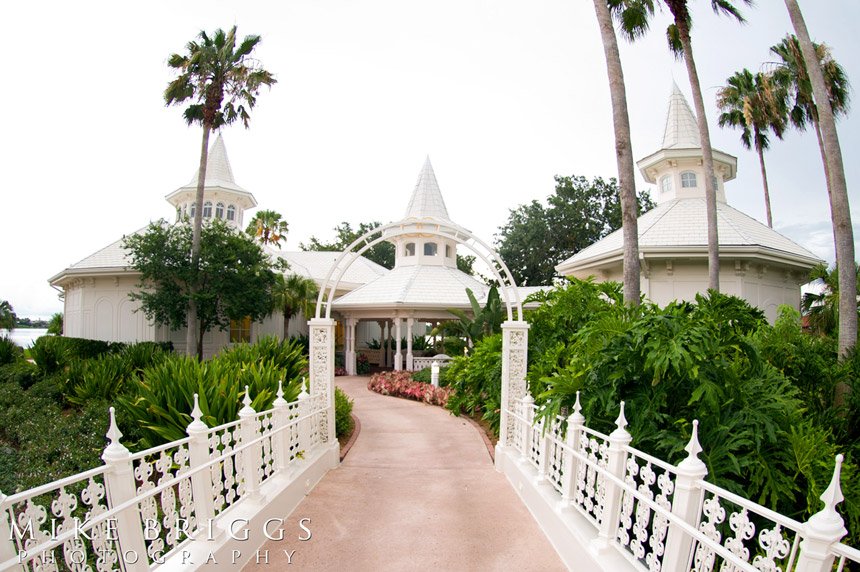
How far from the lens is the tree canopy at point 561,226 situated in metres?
37.3

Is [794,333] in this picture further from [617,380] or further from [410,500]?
[410,500]

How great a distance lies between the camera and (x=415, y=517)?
19.8 feet

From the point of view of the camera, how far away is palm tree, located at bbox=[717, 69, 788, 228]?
1942 cm

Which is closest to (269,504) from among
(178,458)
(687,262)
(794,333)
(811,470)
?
(178,458)

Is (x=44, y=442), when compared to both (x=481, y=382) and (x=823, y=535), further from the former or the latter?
(x=823, y=535)

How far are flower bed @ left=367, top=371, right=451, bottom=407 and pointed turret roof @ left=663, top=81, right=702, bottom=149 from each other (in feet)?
40.1

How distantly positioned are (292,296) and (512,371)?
15908 mm

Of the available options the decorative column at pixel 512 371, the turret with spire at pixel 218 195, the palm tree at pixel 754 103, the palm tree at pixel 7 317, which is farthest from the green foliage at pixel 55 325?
the palm tree at pixel 754 103

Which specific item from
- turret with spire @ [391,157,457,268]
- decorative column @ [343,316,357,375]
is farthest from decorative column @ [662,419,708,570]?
turret with spire @ [391,157,457,268]

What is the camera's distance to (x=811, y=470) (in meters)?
4.64

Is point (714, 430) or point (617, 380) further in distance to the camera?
point (617, 380)

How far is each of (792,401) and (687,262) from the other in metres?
10.8

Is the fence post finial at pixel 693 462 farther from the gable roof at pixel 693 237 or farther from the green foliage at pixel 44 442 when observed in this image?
the gable roof at pixel 693 237

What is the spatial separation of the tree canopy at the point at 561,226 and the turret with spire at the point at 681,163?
1730 cm
